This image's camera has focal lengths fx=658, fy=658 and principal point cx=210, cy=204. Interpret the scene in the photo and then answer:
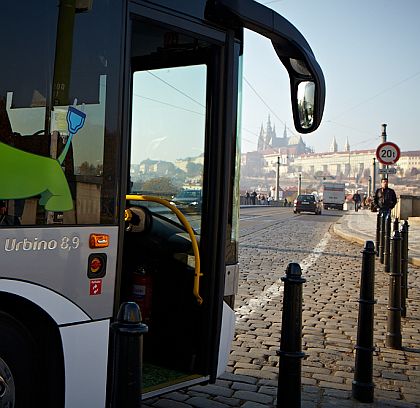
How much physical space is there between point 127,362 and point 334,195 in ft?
258

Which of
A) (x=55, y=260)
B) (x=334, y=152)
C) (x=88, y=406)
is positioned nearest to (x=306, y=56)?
(x=55, y=260)

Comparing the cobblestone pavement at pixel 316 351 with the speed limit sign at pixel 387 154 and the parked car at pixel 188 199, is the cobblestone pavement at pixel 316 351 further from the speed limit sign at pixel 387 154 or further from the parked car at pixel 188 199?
the speed limit sign at pixel 387 154

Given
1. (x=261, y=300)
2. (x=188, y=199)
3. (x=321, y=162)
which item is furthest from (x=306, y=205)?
(x=321, y=162)

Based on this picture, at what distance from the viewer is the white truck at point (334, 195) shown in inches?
3113

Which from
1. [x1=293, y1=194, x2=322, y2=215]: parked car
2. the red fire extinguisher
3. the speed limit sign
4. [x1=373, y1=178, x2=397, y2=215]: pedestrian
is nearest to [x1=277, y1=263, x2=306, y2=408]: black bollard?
the red fire extinguisher

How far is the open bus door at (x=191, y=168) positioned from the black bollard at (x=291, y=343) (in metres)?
0.62

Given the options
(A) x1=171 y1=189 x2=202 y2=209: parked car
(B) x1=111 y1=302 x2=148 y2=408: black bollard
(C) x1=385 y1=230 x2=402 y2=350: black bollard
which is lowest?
(C) x1=385 y1=230 x2=402 y2=350: black bollard

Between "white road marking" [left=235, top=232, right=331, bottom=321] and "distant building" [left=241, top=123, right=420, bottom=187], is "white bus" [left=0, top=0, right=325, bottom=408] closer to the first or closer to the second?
"white road marking" [left=235, top=232, right=331, bottom=321]

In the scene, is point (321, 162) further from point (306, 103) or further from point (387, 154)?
point (306, 103)

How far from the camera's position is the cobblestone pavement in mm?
4898

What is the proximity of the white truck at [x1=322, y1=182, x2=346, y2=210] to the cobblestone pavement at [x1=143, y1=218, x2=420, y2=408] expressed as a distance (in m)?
A: 67.9

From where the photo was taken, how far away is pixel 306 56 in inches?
174

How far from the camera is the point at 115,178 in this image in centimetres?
347

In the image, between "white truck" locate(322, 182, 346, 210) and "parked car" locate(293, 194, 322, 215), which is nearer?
"parked car" locate(293, 194, 322, 215)
